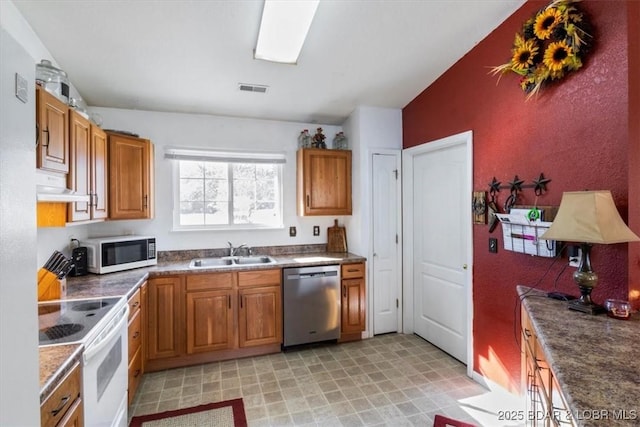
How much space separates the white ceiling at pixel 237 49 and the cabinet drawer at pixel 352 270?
1.82 metres

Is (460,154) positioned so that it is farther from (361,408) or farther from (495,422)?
(361,408)

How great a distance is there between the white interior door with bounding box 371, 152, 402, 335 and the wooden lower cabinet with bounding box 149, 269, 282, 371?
1162 millimetres

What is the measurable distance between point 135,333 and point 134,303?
10.2 inches

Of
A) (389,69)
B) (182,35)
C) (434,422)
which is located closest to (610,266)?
(434,422)

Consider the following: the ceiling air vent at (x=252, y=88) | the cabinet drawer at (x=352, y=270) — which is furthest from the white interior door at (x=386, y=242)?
the ceiling air vent at (x=252, y=88)

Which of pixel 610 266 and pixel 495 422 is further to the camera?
pixel 495 422

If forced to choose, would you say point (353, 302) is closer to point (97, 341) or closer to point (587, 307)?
point (587, 307)

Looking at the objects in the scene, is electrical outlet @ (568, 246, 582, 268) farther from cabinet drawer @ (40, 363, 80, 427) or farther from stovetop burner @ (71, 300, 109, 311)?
stovetop burner @ (71, 300, 109, 311)

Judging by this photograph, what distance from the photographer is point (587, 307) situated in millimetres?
1570

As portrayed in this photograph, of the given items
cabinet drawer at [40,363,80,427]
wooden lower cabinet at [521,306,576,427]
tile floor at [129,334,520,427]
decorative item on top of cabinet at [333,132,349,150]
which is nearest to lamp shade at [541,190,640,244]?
wooden lower cabinet at [521,306,576,427]

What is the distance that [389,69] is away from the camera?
9.45 feet

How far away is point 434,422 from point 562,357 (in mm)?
1332

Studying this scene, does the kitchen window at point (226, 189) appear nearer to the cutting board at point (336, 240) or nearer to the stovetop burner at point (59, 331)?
the cutting board at point (336, 240)

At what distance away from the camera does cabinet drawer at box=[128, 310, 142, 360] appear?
2.26 m
